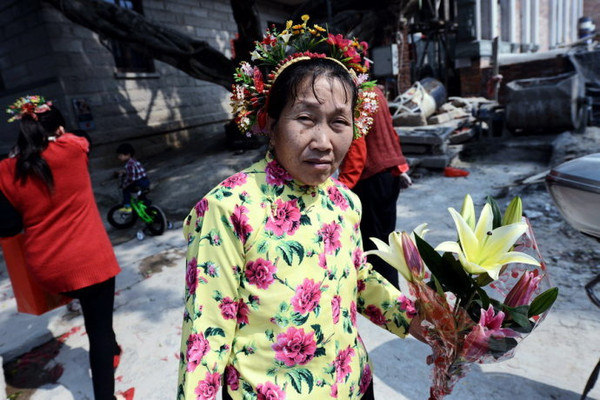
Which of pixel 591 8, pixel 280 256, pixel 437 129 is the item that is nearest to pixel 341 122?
pixel 280 256

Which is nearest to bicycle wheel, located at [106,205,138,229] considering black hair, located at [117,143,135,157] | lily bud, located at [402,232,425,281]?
black hair, located at [117,143,135,157]

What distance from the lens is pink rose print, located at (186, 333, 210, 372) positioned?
0.96m

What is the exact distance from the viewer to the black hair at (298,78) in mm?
1099

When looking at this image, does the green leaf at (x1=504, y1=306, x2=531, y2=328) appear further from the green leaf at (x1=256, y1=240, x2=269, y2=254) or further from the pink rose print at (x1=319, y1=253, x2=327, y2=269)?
the green leaf at (x1=256, y1=240, x2=269, y2=254)

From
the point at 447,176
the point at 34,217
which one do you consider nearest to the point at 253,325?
the point at 34,217

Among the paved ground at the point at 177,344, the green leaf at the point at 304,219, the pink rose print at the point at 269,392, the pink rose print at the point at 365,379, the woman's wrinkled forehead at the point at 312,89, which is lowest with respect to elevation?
the paved ground at the point at 177,344

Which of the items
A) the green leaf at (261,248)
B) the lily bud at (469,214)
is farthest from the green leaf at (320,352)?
the lily bud at (469,214)

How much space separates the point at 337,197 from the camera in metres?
1.28

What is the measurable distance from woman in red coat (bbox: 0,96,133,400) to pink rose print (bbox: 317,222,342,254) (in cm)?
163

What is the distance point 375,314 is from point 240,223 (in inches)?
24.1

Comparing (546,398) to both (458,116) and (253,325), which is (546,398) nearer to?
(253,325)

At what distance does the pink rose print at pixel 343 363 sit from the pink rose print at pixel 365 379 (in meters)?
0.12

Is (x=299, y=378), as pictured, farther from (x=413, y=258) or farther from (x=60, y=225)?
(x=60, y=225)

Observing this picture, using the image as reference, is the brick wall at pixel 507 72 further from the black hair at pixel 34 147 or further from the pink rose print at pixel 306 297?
the pink rose print at pixel 306 297
